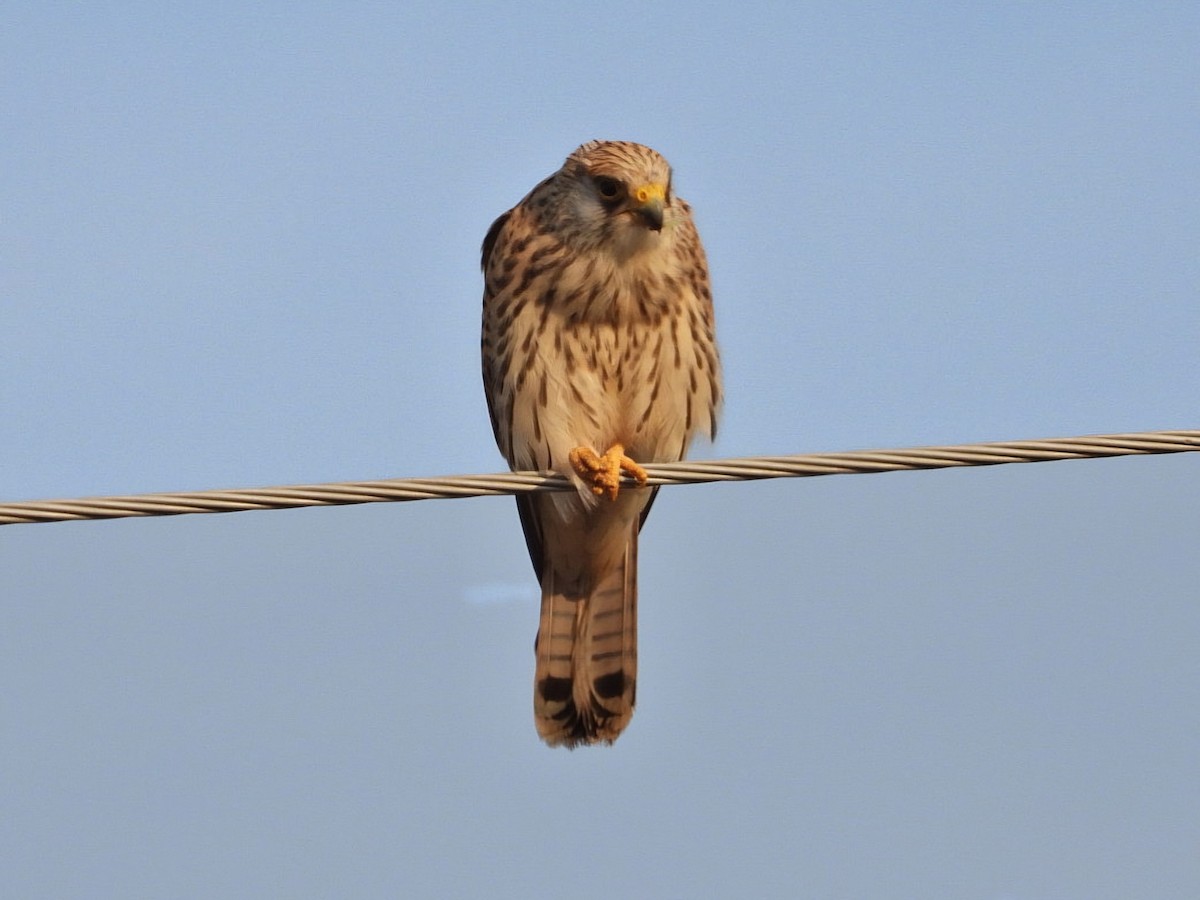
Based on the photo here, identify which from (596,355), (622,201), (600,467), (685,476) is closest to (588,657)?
(600,467)

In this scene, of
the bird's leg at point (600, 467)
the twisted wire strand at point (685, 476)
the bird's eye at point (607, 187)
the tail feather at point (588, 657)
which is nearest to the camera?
the twisted wire strand at point (685, 476)

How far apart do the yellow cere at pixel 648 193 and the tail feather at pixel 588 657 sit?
112 cm

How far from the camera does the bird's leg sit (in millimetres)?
5020

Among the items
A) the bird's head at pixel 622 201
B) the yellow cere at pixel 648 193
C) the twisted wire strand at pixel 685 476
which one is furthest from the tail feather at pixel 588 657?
the twisted wire strand at pixel 685 476

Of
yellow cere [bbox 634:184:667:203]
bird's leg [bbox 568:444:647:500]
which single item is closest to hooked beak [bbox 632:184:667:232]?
yellow cere [bbox 634:184:667:203]

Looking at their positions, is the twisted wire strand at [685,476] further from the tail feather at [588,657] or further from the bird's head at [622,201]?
the tail feather at [588,657]

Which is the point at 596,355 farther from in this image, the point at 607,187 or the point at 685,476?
the point at 685,476

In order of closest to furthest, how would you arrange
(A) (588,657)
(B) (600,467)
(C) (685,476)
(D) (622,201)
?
(C) (685,476) < (B) (600,467) < (D) (622,201) < (A) (588,657)

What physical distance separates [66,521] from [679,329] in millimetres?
2248

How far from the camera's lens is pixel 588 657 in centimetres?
557

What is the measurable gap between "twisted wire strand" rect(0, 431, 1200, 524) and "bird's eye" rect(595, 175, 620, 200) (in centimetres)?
147

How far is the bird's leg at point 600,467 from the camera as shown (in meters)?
5.02

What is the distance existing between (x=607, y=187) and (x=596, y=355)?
48 cm

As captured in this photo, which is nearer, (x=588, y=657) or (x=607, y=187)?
(x=607, y=187)
